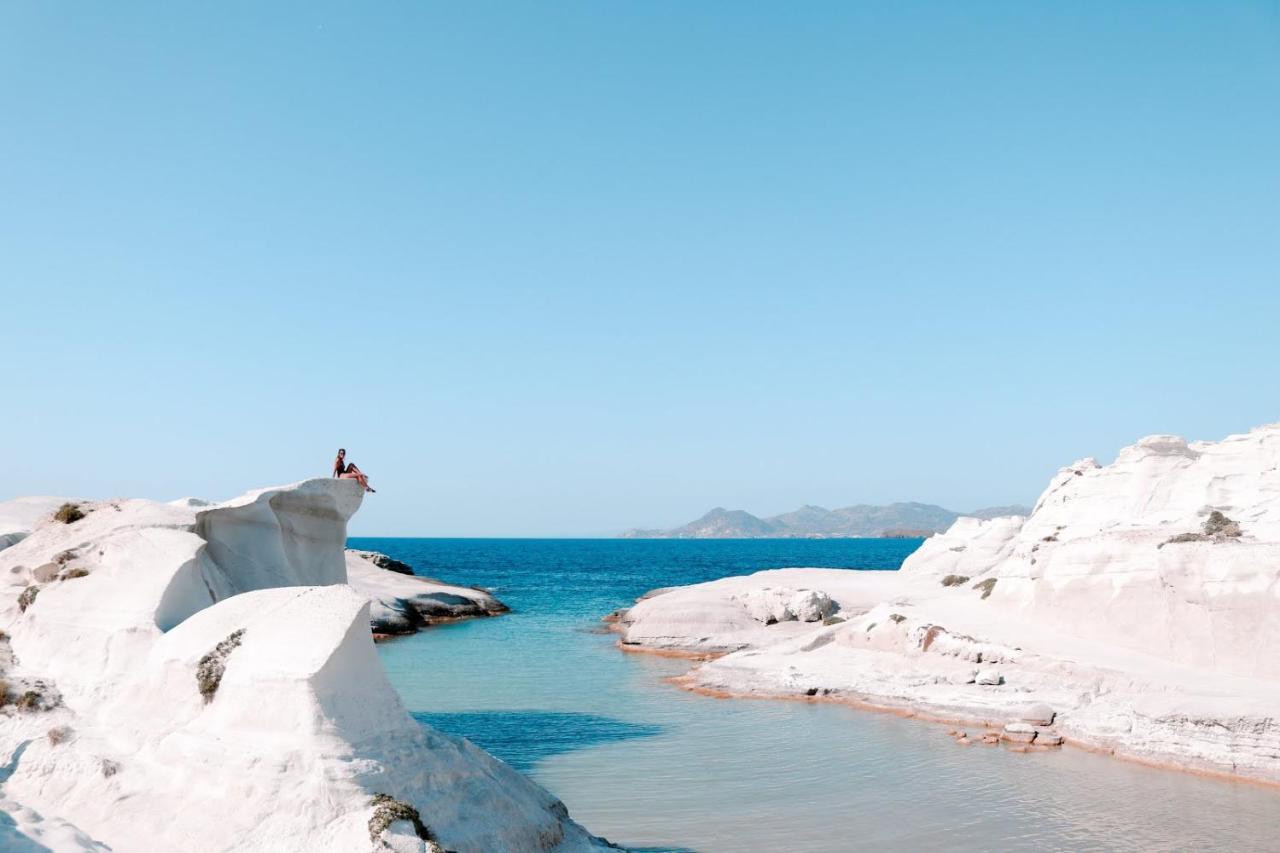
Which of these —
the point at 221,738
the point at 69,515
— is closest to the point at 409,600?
the point at 69,515

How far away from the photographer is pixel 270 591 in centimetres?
1547

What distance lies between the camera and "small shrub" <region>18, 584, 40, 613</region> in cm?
1803

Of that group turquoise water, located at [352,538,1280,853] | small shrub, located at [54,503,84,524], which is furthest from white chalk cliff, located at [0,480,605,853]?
turquoise water, located at [352,538,1280,853]

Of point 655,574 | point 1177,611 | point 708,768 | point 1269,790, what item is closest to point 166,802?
point 708,768

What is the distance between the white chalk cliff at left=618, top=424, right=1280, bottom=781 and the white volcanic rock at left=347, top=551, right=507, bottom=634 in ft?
62.2

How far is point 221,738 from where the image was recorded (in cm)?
1293

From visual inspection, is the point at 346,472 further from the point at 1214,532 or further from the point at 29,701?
the point at 1214,532

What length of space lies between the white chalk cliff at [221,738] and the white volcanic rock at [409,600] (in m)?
32.5

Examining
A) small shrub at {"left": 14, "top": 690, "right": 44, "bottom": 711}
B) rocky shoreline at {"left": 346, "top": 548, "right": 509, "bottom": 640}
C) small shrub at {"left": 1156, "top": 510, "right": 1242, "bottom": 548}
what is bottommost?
rocky shoreline at {"left": 346, "top": 548, "right": 509, "bottom": 640}

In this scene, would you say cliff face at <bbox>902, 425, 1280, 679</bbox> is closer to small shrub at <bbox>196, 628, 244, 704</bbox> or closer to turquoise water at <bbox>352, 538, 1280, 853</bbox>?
turquoise water at <bbox>352, 538, 1280, 853</bbox>

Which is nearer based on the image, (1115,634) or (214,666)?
(214,666)

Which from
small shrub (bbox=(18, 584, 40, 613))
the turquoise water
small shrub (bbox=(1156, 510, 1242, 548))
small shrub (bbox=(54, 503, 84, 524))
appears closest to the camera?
small shrub (bbox=(18, 584, 40, 613))

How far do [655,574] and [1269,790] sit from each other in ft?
292

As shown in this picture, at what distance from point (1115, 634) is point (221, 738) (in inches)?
1028
